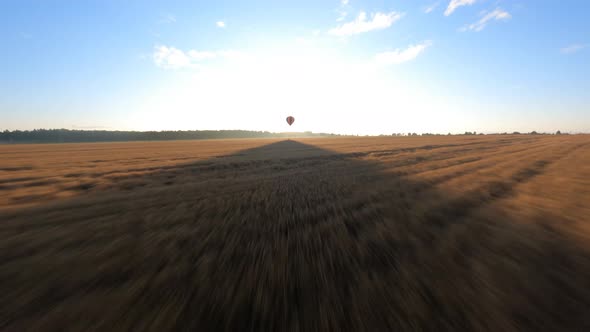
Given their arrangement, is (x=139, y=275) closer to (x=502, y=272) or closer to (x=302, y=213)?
(x=302, y=213)

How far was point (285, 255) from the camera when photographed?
146 cm

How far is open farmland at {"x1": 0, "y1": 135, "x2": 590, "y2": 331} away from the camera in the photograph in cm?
95

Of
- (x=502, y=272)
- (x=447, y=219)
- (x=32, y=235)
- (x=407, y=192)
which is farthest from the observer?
(x=407, y=192)

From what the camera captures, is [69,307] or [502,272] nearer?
[69,307]

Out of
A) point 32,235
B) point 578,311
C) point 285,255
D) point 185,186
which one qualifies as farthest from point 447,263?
point 185,186

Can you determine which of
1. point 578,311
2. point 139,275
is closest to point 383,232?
point 578,311

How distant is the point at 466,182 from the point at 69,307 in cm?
439

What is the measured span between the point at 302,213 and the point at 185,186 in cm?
216

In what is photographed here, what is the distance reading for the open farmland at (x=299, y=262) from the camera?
0.95 m

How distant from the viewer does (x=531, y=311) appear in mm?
959

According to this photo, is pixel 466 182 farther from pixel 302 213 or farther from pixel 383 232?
pixel 302 213

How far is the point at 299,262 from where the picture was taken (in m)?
1.38

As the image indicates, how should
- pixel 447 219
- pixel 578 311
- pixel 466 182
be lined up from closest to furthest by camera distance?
pixel 578 311
pixel 447 219
pixel 466 182

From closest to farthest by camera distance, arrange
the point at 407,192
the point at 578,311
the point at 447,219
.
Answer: the point at 578,311 → the point at 447,219 → the point at 407,192
